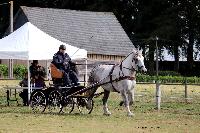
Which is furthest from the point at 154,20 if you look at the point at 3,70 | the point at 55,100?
the point at 55,100

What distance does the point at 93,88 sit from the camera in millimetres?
21875

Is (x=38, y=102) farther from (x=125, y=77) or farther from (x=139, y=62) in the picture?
(x=139, y=62)

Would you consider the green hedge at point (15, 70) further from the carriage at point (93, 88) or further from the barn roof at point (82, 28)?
the carriage at point (93, 88)

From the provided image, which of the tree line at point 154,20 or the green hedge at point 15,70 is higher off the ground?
the tree line at point 154,20

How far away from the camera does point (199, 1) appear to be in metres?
65.2

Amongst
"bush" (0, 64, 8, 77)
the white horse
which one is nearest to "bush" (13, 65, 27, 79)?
"bush" (0, 64, 8, 77)

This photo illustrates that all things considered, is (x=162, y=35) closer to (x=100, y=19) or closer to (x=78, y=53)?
(x=100, y=19)

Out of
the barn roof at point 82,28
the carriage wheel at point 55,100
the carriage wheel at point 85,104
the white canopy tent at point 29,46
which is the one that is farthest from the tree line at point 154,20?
the carriage wheel at point 55,100

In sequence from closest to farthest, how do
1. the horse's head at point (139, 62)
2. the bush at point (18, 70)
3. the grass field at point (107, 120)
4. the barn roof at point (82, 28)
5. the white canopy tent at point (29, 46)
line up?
the grass field at point (107, 120)
the horse's head at point (139, 62)
the white canopy tent at point (29, 46)
the barn roof at point (82, 28)
the bush at point (18, 70)

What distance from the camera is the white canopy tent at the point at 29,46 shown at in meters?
24.9

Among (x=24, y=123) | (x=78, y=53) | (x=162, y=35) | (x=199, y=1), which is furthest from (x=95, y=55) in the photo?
(x=24, y=123)

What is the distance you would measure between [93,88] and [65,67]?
1.20m

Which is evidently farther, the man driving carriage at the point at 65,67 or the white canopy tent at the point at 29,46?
the white canopy tent at the point at 29,46

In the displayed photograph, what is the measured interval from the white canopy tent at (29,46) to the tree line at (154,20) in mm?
36657
